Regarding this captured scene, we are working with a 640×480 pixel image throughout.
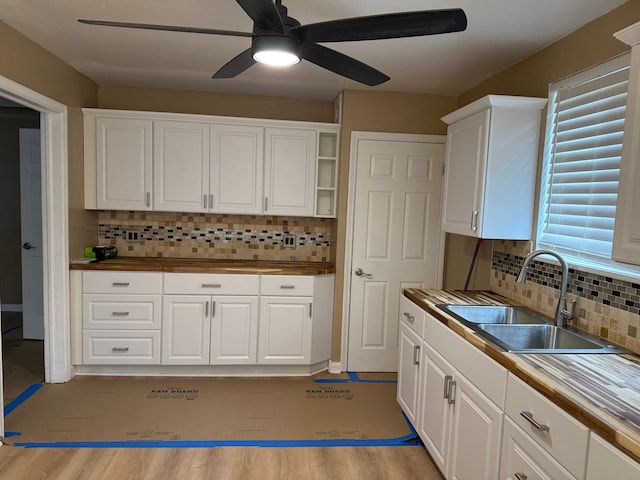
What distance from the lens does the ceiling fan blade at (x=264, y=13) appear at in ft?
4.50

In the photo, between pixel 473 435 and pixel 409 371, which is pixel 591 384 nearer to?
pixel 473 435

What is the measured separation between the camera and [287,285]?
11.0 feet

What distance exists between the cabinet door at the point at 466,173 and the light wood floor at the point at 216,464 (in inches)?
55.5

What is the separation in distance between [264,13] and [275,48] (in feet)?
0.52

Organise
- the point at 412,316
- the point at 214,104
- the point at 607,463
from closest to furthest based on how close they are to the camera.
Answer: the point at 607,463 < the point at 412,316 < the point at 214,104

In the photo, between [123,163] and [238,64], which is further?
[123,163]

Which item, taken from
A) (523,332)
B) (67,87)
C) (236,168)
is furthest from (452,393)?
(67,87)

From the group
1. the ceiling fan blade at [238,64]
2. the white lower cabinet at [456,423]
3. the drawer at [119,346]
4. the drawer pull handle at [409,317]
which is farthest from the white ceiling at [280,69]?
the drawer at [119,346]

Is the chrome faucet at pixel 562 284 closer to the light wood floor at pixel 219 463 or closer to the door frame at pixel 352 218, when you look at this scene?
the light wood floor at pixel 219 463

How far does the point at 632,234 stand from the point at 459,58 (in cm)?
165

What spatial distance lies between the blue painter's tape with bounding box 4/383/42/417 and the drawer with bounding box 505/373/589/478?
300 cm

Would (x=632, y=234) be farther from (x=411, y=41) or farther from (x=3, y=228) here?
(x=3, y=228)

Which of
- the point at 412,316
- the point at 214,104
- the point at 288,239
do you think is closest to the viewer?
the point at 412,316

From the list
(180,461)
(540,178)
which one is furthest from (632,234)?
(180,461)
